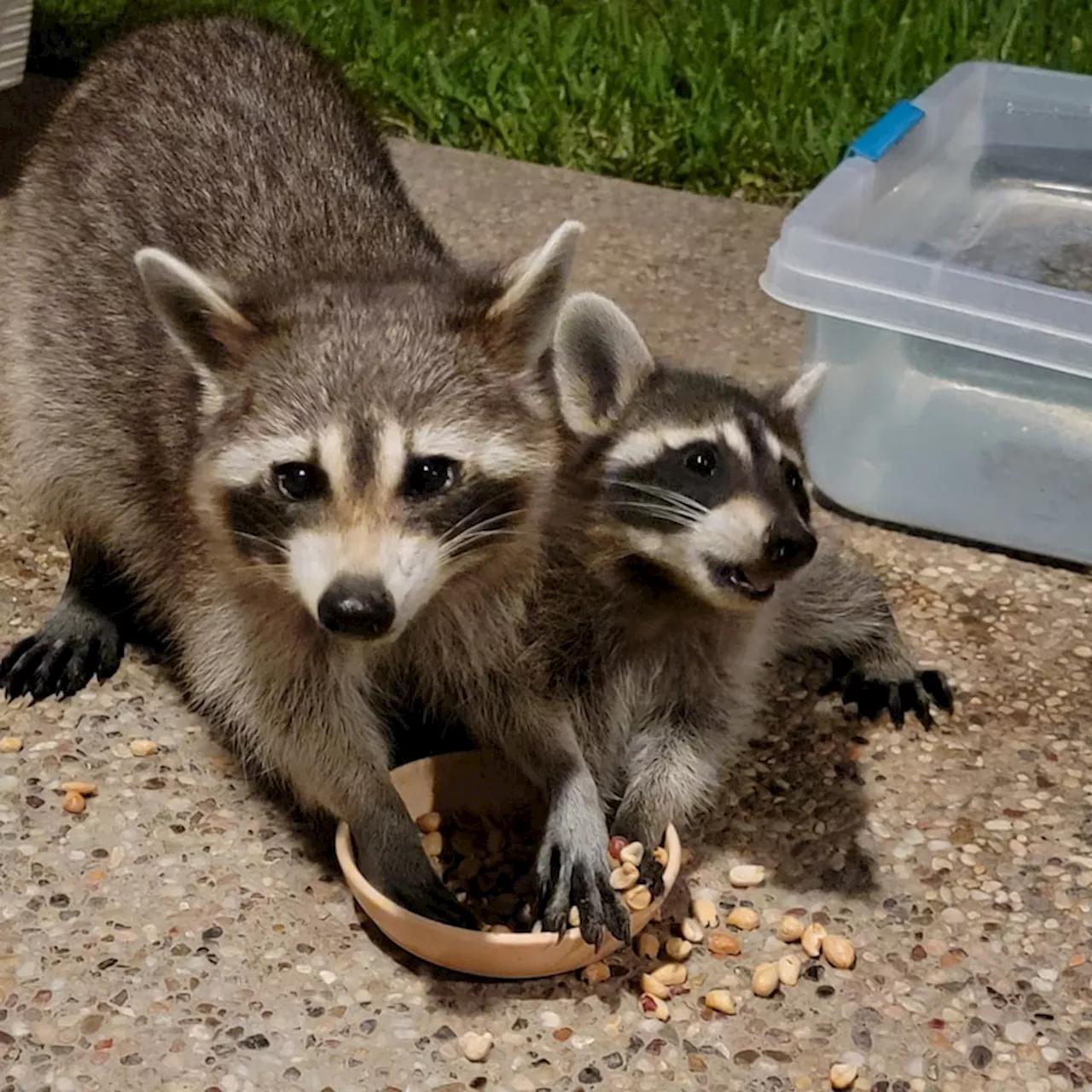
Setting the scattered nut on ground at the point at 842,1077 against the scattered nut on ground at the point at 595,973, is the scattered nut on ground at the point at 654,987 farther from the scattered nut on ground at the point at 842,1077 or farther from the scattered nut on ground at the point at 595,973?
the scattered nut on ground at the point at 842,1077

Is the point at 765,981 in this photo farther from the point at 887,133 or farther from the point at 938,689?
the point at 887,133

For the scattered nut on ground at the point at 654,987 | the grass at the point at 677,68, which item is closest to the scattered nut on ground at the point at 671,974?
the scattered nut on ground at the point at 654,987

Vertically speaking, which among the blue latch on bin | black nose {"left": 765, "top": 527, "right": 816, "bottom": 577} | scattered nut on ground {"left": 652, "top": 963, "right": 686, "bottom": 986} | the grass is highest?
black nose {"left": 765, "top": 527, "right": 816, "bottom": 577}

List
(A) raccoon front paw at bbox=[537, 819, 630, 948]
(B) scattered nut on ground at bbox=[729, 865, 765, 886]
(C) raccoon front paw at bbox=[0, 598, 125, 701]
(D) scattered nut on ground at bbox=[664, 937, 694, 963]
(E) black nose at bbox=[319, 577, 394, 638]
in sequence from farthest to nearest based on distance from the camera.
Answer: (C) raccoon front paw at bbox=[0, 598, 125, 701] < (B) scattered nut on ground at bbox=[729, 865, 765, 886] < (D) scattered nut on ground at bbox=[664, 937, 694, 963] < (A) raccoon front paw at bbox=[537, 819, 630, 948] < (E) black nose at bbox=[319, 577, 394, 638]

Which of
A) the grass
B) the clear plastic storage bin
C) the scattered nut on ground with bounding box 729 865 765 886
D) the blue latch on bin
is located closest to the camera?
the scattered nut on ground with bounding box 729 865 765 886

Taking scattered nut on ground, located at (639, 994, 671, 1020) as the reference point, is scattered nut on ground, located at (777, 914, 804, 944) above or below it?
below

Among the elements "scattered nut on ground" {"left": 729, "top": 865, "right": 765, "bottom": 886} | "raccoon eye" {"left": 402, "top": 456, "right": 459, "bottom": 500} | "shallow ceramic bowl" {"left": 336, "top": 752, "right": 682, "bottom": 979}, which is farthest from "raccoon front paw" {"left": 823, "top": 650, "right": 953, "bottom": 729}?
"raccoon eye" {"left": 402, "top": 456, "right": 459, "bottom": 500}

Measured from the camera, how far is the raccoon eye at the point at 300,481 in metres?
1.62

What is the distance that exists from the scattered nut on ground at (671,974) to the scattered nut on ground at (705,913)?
86 mm

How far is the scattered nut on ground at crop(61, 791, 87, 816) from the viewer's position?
200cm

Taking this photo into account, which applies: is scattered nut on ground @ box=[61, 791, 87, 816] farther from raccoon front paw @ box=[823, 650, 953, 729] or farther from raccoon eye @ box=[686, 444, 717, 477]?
raccoon front paw @ box=[823, 650, 953, 729]

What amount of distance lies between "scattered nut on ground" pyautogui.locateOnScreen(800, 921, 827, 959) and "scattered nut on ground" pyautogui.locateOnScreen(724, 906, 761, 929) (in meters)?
0.06

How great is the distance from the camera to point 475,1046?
169 centimetres

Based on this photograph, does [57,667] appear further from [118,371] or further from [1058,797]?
[1058,797]
